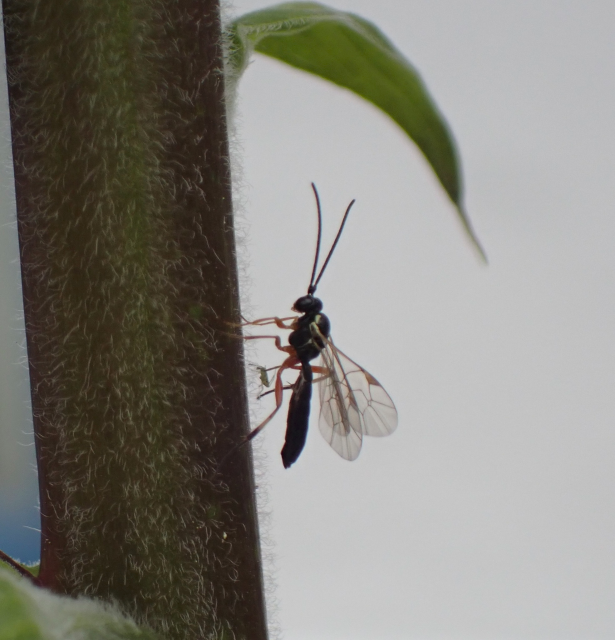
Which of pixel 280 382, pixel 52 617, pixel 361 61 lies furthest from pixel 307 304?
pixel 52 617

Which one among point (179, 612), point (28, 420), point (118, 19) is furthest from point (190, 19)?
point (28, 420)

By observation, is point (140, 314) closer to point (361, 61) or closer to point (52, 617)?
point (52, 617)

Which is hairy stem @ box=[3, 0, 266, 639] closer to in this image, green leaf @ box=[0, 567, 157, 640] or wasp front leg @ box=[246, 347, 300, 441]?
green leaf @ box=[0, 567, 157, 640]

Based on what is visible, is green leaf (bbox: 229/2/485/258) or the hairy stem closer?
the hairy stem

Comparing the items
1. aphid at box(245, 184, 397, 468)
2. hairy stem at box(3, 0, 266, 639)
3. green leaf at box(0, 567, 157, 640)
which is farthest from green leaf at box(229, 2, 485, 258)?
green leaf at box(0, 567, 157, 640)

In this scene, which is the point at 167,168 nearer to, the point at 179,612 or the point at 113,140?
the point at 113,140
